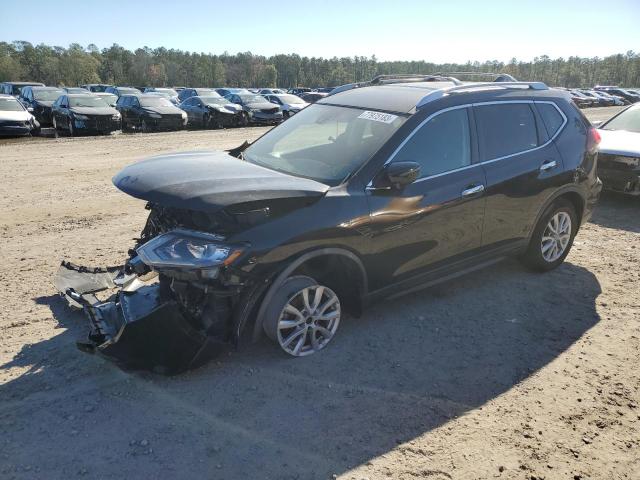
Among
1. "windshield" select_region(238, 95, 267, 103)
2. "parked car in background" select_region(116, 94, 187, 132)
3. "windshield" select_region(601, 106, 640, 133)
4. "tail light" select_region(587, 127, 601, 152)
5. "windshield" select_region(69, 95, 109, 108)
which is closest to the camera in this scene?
"tail light" select_region(587, 127, 601, 152)

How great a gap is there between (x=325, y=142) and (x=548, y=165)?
222cm

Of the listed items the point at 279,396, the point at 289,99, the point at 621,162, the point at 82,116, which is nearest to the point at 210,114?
the point at 289,99

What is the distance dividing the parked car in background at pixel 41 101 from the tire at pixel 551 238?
21955 mm

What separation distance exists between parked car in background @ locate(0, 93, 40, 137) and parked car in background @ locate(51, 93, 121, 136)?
113 cm

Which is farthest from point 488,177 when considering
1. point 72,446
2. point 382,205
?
point 72,446

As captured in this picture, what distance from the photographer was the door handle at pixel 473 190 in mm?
4328

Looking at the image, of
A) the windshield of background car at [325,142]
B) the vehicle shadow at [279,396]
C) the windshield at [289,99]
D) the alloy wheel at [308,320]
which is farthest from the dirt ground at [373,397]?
the windshield at [289,99]

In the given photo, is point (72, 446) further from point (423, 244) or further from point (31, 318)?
point (423, 244)

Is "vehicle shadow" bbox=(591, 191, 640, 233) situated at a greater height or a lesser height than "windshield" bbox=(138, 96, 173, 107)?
lesser

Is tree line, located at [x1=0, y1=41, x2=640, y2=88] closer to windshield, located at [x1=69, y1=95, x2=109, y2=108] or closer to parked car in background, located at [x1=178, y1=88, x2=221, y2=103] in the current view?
parked car in background, located at [x1=178, y1=88, x2=221, y2=103]

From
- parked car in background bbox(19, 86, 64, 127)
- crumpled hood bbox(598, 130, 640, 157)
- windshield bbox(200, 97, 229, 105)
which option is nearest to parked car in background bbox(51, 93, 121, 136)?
parked car in background bbox(19, 86, 64, 127)

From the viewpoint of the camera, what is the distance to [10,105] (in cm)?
1897

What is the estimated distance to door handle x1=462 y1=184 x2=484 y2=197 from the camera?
4.33 metres

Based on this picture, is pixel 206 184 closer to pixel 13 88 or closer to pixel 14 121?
pixel 14 121
